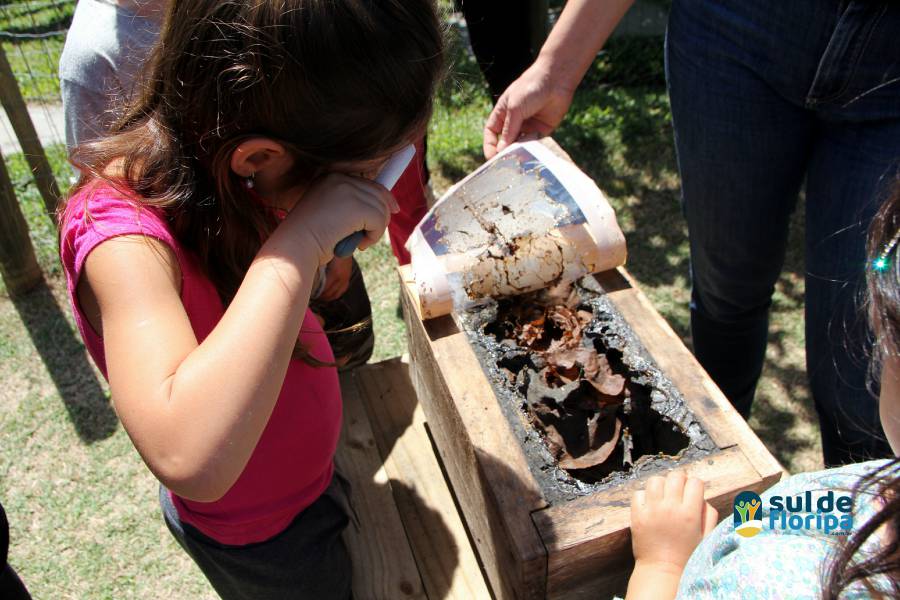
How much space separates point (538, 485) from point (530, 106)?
98 cm

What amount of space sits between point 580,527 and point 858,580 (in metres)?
0.52

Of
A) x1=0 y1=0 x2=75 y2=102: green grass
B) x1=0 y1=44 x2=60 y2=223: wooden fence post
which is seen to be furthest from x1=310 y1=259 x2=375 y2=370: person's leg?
x1=0 y1=0 x2=75 y2=102: green grass

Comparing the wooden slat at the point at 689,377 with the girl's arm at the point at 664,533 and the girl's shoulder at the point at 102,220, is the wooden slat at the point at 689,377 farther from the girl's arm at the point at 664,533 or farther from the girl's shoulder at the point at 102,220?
the girl's shoulder at the point at 102,220

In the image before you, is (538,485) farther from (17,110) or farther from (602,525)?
(17,110)

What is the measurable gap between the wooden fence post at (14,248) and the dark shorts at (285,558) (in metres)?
1.98

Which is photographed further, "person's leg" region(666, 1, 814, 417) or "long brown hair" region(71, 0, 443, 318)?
"person's leg" region(666, 1, 814, 417)

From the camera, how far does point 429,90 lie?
112 centimetres

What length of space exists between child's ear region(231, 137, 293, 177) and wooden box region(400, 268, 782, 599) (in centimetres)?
61

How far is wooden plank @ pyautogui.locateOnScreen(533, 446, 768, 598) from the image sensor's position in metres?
1.22

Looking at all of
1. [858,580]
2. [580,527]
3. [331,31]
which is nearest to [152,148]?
[331,31]

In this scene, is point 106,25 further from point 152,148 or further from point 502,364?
point 502,364

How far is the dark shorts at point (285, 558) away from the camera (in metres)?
1.46

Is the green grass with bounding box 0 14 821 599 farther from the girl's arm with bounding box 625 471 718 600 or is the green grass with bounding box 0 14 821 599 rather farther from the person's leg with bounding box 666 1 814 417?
the girl's arm with bounding box 625 471 718 600

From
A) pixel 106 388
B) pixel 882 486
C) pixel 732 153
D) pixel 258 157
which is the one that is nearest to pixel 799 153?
pixel 732 153
